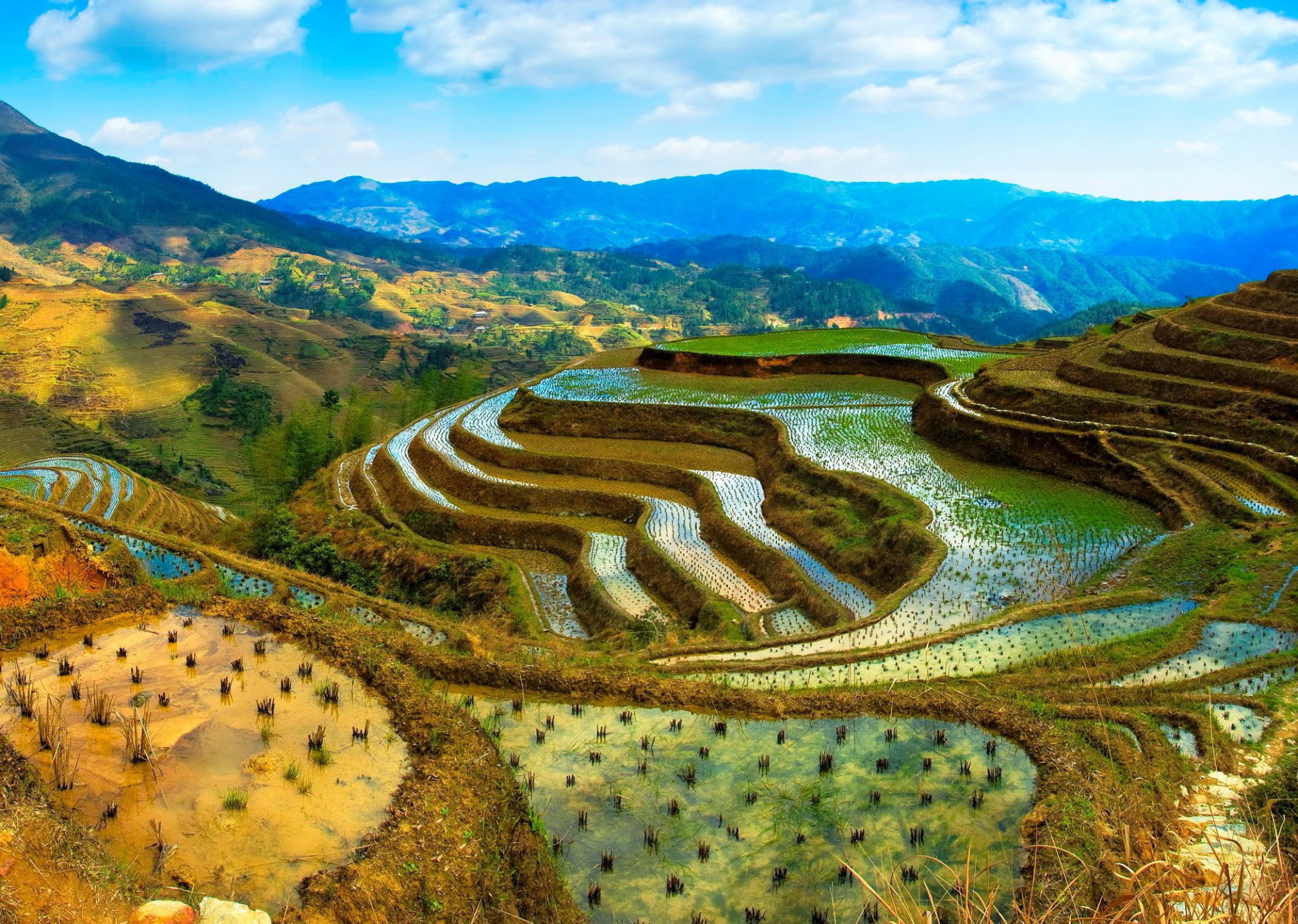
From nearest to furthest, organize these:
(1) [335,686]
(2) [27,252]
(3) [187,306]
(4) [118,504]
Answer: (1) [335,686], (4) [118,504], (3) [187,306], (2) [27,252]

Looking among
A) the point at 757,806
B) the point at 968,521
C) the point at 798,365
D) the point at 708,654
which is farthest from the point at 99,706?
the point at 798,365

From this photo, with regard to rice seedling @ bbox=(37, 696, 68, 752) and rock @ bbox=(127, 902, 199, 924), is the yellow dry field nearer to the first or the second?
rice seedling @ bbox=(37, 696, 68, 752)

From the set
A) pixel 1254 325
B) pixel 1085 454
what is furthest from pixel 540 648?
pixel 1254 325

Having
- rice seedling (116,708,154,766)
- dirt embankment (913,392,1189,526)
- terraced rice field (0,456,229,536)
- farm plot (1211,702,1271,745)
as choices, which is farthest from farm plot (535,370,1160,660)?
terraced rice field (0,456,229,536)

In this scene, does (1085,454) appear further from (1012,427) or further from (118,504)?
(118,504)

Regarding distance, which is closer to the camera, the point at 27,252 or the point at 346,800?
the point at 346,800
